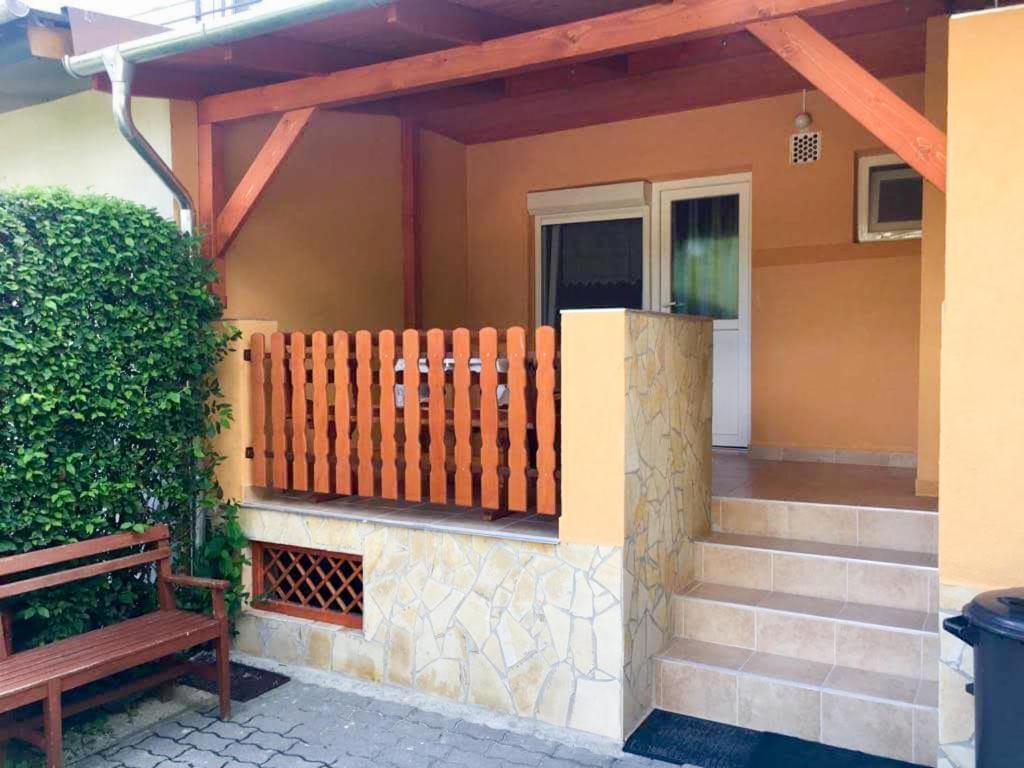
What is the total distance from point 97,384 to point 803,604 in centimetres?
367

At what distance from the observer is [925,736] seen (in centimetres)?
337

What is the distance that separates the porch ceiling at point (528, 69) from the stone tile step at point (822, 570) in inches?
100

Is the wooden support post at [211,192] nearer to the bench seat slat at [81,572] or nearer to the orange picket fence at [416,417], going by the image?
the orange picket fence at [416,417]

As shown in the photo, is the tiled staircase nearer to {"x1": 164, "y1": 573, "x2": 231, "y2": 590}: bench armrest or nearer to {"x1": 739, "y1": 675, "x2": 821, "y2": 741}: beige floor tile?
{"x1": 739, "y1": 675, "x2": 821, "y2": 741}: beige floor tile

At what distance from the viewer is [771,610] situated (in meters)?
3.93

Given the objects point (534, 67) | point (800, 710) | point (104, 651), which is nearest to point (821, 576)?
point (800, 710)

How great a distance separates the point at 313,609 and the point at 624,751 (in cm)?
199

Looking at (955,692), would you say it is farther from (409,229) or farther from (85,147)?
(85,147)

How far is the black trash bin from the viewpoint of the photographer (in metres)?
2.51

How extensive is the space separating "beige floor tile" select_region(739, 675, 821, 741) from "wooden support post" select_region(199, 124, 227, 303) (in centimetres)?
367

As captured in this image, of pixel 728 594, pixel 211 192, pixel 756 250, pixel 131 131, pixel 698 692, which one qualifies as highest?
pixel 131 131

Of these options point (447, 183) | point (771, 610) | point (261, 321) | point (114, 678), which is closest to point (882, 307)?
point (771, 610)

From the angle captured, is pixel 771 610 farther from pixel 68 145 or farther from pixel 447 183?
pixel 68 145

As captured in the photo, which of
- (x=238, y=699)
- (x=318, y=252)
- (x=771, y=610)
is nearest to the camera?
(x=771, y=610)
